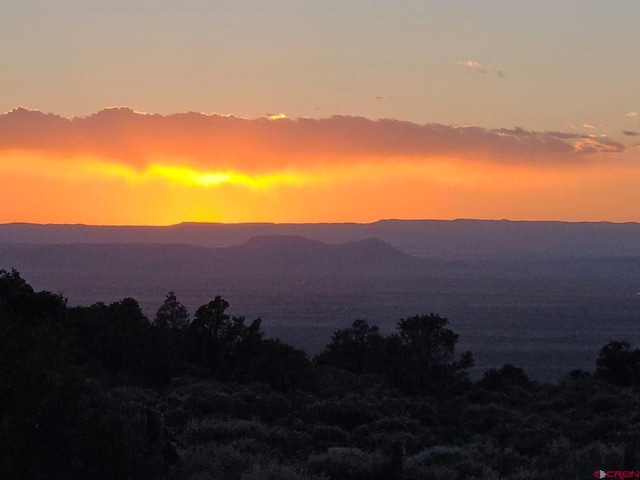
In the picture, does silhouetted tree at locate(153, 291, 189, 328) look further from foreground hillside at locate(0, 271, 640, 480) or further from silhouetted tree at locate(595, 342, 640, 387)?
silhouetted tree at locate(595, 342, 640, 387)

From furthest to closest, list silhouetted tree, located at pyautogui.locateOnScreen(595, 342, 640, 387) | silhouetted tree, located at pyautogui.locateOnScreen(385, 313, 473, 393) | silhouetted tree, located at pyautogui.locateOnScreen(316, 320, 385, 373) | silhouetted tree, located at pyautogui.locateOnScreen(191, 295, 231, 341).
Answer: silhouetted tree, located at pyautogui.locateOnScreen(316, 320, 385, 373)
silhouetted tree, located at pyautogui.locateOnScreen(191, 295, 231, 341)
silhouetted tree, located at pyautogui.locateOnScreen(595, 342, 640, 387)
silhouetted tree, located at pyautogui.locateOnScreen(385, 313, 473, 393)

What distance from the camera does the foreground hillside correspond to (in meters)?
9.50

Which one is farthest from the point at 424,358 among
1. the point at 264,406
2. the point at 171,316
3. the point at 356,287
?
the point at 356,287

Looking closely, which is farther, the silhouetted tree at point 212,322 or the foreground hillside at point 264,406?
the silhouetted tree at point 212,322

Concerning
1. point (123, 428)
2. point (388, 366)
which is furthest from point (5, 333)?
point (388, 366)

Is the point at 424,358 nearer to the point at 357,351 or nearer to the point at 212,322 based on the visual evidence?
the point at 212,322

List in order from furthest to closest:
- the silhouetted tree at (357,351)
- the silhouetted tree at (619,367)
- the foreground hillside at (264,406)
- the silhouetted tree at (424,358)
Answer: the silhouetted tree at (357,351)
the silhouetted tree at (619,367)
the silhouetted tree at (424,358)
the foreground hillside at (264,406)

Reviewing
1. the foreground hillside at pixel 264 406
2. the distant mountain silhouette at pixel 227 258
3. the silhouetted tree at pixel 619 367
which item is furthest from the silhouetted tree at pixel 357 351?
the distant mountain silhouette at pixel 227 258

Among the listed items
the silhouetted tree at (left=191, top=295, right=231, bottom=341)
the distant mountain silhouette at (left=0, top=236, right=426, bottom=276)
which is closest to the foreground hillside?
the silhouetted tree at (left=191, top=295, right=231, bottom=341)

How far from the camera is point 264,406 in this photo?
714 inches

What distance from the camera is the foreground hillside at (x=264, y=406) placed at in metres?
9.50

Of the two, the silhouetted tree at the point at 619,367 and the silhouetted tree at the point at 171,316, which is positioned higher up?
the silhouetted tree at the point at 171,316

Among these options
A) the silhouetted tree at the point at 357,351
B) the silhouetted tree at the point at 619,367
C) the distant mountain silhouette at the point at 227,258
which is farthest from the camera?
the distant mountain silhouette at the point at 227,258

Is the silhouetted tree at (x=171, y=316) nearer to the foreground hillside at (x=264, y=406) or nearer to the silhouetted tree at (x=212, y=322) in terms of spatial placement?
the foreground hillside at (x=264, y=406)
